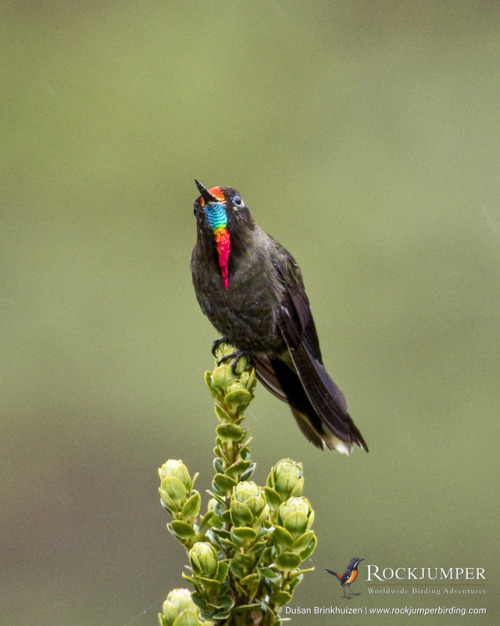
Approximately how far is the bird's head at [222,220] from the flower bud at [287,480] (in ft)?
1.83

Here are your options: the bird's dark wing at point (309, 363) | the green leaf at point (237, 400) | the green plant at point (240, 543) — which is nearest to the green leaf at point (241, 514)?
the green plant at point (240, 543)

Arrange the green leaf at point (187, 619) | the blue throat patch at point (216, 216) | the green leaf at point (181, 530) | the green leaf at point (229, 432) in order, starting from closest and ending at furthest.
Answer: the green leaf at point (187, 619)
the green leaf at point (181, 530)
the green leaf at point (229, 432)
the blue throat patch at point (216, 216)

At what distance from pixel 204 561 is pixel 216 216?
0.71 m

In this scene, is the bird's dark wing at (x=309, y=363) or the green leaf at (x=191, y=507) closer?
the green leaf at (x=191, y=507)

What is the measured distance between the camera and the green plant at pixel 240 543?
2.60 feet

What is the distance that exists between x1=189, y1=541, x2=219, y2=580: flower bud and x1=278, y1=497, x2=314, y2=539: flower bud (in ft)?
0.27

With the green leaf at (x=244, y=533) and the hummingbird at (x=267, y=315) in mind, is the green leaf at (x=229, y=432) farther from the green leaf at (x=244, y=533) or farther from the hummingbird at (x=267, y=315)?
the hummingbird at (x=267, y=315)

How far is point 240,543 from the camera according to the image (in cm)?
82

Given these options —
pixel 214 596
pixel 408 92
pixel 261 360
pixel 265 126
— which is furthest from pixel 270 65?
pixel 214 596

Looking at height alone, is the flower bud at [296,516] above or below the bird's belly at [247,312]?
below

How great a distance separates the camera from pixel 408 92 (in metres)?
4.22

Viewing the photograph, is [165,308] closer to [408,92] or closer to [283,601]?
[408,92]

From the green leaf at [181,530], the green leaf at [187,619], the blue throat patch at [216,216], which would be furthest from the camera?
the blue throat patch at [216,216]

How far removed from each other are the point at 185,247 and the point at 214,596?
300cm
